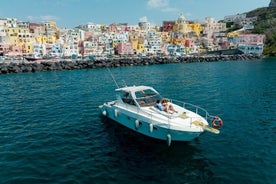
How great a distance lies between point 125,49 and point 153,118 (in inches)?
4345

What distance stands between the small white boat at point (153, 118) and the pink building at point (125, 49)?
343 feet

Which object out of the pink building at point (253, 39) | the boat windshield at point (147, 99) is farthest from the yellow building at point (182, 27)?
the boat windshield at point (147, 99)

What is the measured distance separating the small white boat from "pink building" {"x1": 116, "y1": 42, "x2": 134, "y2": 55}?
104422 mm

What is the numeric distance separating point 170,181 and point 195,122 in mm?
4908

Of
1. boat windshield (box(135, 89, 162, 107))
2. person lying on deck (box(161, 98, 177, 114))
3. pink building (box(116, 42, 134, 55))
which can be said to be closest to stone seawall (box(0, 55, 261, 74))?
Answer: pink building (box(116, 42, 134, 55))

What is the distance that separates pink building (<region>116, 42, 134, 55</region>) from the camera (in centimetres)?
12238

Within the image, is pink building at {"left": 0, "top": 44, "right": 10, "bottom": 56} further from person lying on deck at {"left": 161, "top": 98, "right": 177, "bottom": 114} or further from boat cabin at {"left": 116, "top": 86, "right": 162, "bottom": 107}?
person lying on deck at {"left": 161, "top": 98, "right": 177, "bottom": 114}

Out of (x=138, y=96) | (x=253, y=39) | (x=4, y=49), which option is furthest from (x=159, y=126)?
(x=253, y=39)

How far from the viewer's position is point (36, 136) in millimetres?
17250

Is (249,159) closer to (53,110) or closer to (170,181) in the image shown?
(170,181)

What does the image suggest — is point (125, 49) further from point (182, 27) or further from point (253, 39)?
point (253, 39)

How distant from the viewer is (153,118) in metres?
15.6

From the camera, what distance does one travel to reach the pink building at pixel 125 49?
122375mm

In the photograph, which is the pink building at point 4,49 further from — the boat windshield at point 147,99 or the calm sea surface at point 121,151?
the boat windshield at point 147,99
